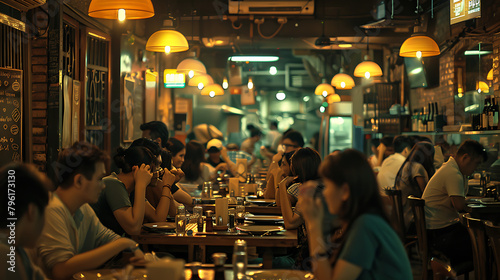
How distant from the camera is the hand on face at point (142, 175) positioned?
13.1ft

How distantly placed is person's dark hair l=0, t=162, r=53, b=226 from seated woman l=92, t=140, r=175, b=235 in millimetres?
1659

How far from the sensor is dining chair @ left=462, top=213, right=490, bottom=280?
4.04 m

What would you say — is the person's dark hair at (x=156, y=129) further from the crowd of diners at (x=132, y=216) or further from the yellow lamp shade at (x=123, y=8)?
the yellow lamp shade at (x=123, y=8)

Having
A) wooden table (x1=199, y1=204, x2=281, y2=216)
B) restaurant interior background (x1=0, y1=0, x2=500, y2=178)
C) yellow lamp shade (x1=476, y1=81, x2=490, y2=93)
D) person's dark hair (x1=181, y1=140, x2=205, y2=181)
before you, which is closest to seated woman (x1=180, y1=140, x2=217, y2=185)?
person's dark hair (x1=181, y1=140, x2=205, y2=181)

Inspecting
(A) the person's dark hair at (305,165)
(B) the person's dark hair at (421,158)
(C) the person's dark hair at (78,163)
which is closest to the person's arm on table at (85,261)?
(C) the person's dark hair at (78,163)

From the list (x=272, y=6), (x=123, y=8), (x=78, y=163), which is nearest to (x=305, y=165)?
(x=123, y=8)

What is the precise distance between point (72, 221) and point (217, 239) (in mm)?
1249

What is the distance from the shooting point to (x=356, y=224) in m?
2.35

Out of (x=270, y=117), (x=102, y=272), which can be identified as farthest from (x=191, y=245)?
(x=270, y=117)

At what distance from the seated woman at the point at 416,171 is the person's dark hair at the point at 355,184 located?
4585mm

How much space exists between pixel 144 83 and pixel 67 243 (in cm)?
712

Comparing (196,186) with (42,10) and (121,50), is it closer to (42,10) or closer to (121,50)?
(121,50)

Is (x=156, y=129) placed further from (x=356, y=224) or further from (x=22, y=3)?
(x=356, y=224)

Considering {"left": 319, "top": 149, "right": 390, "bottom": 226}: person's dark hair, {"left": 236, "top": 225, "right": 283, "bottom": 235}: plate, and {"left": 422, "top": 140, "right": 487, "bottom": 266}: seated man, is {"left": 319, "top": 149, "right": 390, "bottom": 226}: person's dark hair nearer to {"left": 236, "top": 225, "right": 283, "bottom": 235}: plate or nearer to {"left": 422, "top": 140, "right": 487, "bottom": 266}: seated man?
{"left": 236, "top": 225, "right": 283, "bottom": 235}: plate
